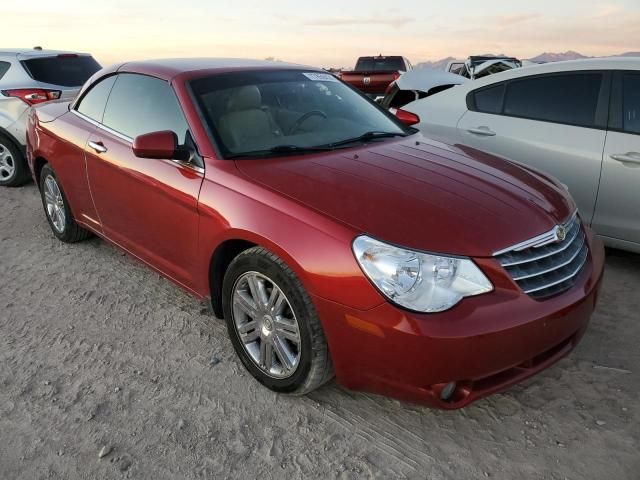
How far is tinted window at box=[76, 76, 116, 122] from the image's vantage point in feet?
12.8

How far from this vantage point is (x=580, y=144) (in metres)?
4.02

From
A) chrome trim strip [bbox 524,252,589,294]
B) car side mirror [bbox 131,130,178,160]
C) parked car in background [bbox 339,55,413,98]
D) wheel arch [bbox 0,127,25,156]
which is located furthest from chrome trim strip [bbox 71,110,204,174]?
parked car in background [bbox 339,55,413,98]

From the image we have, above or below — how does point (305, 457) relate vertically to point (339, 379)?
below

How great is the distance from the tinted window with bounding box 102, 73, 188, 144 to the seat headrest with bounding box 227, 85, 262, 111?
0.30 meters

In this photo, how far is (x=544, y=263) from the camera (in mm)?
2387

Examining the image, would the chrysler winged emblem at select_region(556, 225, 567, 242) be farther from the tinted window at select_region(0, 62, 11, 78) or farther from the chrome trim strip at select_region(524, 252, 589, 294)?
the tinted window at select_region(0, 62, 11, 78)

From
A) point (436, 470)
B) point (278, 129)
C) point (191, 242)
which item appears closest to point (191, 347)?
point (191, 242)

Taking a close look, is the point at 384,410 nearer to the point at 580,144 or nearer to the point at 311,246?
the point at 311,246

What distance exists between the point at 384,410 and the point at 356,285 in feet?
2.58

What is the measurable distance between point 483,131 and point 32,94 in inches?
199

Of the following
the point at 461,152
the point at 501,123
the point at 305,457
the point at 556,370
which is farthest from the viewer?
the point at 501,123

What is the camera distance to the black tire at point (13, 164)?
250 inches

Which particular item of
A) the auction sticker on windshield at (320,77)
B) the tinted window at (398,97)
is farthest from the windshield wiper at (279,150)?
the tinted window at (398,97)

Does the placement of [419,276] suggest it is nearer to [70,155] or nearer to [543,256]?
[543,256]
